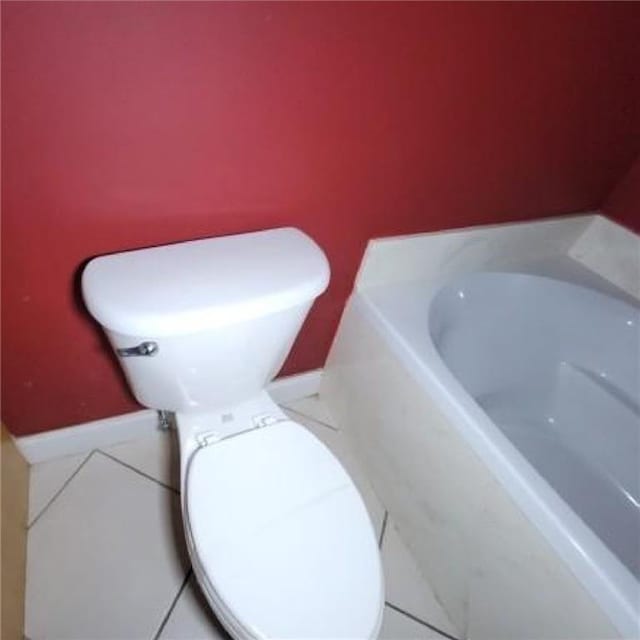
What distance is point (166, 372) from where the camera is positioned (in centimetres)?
77

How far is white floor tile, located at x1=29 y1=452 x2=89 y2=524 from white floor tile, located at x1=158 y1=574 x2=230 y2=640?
16.2 inches

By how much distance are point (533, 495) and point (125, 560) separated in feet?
2.90

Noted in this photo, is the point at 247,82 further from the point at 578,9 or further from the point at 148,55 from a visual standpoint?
the point at 578,9

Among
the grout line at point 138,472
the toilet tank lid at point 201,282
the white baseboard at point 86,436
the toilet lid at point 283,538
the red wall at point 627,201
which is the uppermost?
the red wall at point 627,201

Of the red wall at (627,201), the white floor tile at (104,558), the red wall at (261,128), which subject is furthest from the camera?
the red wall at (627,201)

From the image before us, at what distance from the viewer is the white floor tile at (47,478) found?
1047 mm

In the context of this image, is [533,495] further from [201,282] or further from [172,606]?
[172,606]

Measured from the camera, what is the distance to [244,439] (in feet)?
2.77

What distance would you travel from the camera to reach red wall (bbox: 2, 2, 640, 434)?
63 centimetres

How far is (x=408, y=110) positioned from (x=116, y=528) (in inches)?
45.2

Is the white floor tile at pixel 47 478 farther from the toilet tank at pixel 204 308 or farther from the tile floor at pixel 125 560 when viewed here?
the toilet tank at pixel 204 308

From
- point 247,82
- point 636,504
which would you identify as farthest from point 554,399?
point 247,82

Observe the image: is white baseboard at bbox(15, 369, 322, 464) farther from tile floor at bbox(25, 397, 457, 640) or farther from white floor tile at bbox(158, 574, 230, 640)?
white floor tile at bbox(158, 574, 230, 640)

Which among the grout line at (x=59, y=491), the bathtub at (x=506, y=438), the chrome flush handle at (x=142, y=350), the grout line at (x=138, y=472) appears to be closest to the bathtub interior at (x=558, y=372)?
the bathtub at (x=506, y=438)
